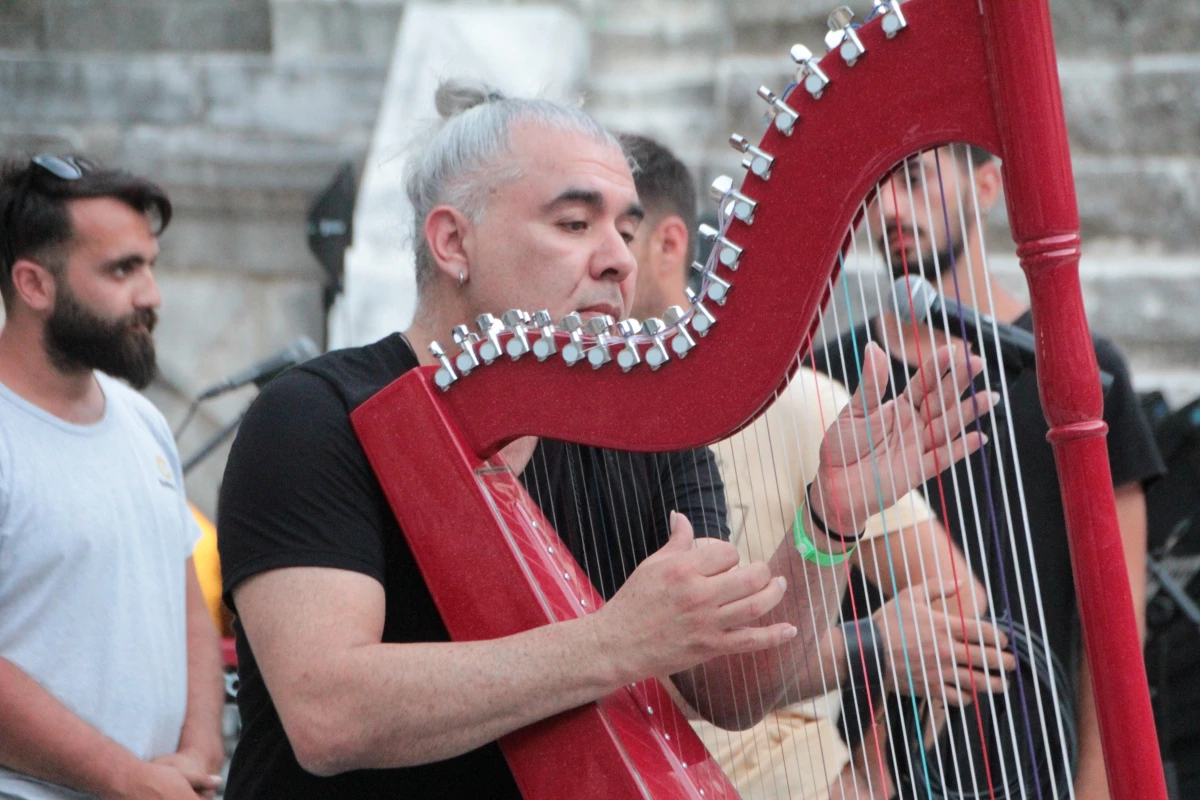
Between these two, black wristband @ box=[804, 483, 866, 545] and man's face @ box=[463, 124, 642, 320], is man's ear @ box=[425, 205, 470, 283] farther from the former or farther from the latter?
black wristband @ box=[804, 483, 866, 545]

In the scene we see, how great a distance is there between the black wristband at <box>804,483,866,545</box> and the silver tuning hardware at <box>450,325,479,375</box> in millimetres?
426

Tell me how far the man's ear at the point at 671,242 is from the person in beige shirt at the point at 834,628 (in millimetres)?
851

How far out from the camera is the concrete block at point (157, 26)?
19.7 ft

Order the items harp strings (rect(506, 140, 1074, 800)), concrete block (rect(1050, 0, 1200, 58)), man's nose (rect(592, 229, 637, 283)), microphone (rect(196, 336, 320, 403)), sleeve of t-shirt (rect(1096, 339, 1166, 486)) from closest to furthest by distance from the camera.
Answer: harp strings (rect(506, 140, 1074, 800)), man's nose (rect(592, 229, 637, 283)), sleeve of t-shirt (rect(1096, 339, 1166, 486)), microphone (rect(196, 336, 320, 403)), concrete block (rect(1050, 0, 1200, 58))

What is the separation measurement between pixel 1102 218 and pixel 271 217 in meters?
3.09

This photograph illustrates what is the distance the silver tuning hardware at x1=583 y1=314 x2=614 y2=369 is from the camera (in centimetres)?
160

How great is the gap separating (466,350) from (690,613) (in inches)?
17.0

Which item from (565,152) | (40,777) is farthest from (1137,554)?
(40,777)

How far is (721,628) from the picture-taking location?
1530mm

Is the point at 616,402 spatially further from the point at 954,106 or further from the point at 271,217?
the point at 271,217

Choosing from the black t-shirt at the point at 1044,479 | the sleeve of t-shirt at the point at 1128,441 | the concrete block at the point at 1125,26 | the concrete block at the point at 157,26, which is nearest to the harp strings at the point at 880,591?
the black t-shirt at the point at 1044,479

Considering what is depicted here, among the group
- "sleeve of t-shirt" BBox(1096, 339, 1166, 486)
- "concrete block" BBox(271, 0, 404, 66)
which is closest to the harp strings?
"sleeve of t-shirt" BBox(1096, 339, 1166, 486)

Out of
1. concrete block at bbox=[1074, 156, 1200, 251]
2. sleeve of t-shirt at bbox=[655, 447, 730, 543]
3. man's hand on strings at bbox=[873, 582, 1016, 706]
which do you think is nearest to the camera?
man's hand on strings at bbox=[873, 582, 1016, 706]

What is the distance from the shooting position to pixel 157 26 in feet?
19.7
